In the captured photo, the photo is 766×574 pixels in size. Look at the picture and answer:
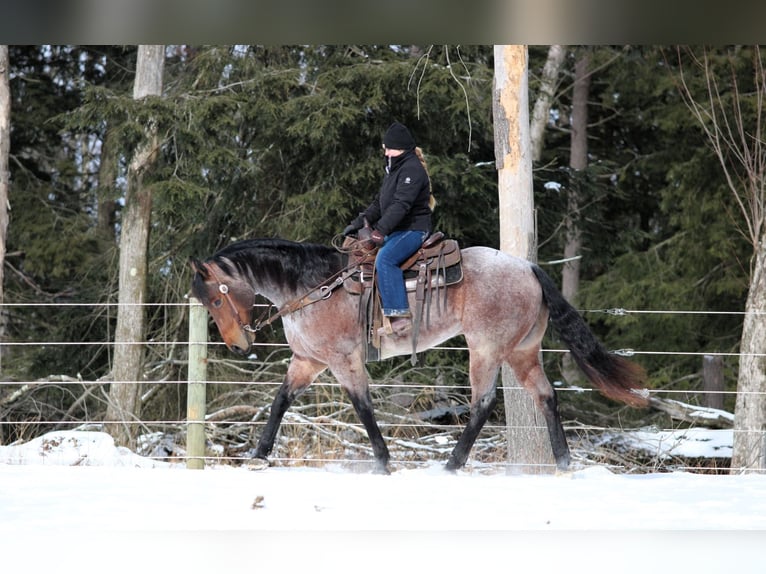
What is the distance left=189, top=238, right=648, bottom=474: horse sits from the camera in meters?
4.99

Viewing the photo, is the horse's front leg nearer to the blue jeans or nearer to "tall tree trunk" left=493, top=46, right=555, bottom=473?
the blue jeans

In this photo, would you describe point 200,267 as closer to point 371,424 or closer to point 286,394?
point 286,394

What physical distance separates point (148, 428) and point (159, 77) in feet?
12.2

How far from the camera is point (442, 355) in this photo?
9.48 meters

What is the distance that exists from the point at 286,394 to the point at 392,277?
93 cm

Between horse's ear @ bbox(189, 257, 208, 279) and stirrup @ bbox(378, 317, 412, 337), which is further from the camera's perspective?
stirrup @ bbox(378, 317, 412, 337)

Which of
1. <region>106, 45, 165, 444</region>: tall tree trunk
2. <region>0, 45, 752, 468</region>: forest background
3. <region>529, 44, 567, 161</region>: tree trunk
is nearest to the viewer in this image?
<region>0, 45, 752, 468</region>: forest background

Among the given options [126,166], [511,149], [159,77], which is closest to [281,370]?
[126,166]

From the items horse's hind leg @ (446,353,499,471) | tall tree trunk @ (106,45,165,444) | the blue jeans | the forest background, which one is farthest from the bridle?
tall tree trunk @ (106,45,165,444)

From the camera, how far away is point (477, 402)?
500 cm

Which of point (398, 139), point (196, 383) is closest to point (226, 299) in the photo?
point (398, 139)

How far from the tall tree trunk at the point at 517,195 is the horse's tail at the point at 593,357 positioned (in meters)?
1.40

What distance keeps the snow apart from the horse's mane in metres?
1.11

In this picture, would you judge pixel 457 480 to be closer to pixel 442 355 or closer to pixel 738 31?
pixel 738 31
